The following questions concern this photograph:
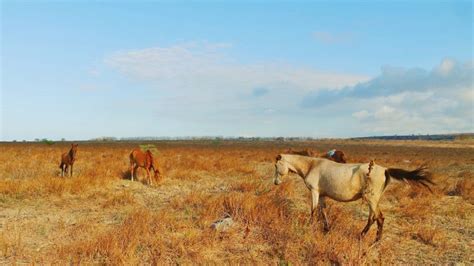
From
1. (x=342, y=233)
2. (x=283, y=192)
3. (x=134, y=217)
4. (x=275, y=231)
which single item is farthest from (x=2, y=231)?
(x=283, y=192)

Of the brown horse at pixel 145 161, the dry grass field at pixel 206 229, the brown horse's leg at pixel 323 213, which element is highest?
the brown horse at pixel 145 161

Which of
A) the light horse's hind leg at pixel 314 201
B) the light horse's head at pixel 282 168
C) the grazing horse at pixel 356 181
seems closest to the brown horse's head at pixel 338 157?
the light horse's head at pixel 282 168

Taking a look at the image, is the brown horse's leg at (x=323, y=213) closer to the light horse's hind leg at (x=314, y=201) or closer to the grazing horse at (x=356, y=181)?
the grazing horse at (x=356, y=181)

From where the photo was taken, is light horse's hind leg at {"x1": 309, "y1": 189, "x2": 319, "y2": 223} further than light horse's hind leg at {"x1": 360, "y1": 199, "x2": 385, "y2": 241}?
Yes

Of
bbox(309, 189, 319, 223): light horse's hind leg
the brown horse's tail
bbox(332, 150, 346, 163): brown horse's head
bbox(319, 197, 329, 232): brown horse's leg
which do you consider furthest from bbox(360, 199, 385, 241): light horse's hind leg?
bbox(332, 150, 346, 163): brown horse's head

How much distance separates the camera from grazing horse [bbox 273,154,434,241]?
24.2 feet

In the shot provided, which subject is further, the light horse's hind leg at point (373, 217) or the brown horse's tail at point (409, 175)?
the brown horse's tail at point (409, 175)

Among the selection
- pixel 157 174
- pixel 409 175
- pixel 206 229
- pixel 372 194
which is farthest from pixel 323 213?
pixel 157 174

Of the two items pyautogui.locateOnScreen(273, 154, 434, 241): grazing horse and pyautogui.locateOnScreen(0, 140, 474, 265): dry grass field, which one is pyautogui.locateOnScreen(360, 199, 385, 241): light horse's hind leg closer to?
pyautogui.locateOnScreen(273, 154, 434, 241): grazing horse

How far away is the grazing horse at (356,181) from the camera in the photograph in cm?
738

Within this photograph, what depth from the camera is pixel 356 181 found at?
7.53m

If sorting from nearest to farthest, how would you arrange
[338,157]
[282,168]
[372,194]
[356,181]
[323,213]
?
1. [372,194]
2. [356,181]
3. [323,213]
4. [282,168]
5. [338,157]

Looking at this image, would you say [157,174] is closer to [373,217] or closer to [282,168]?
[282,168]

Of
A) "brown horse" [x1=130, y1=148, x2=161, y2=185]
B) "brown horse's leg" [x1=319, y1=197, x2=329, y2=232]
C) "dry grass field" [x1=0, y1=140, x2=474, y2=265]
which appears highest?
"brown horse" [x1=130, y1=148, x2=161, y2=185]
